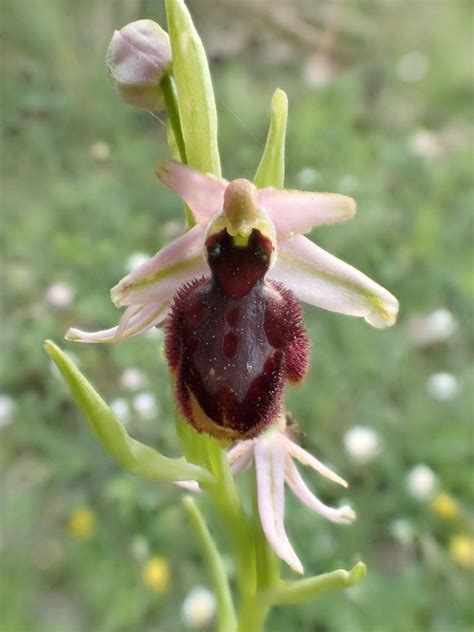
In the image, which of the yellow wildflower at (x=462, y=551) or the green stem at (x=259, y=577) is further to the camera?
the yellow wildflower at (x=462, y=551)

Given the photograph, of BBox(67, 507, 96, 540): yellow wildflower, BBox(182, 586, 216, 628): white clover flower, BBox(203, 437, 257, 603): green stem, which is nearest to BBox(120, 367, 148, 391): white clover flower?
BBox(67, 507, 96, 540): yellow wildflower

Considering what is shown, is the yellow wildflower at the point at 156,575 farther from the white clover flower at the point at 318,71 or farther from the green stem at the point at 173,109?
the white clover flower at the point at 318,71

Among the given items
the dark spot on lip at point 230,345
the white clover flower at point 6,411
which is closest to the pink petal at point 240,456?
the dark spot on lip at point 230,345

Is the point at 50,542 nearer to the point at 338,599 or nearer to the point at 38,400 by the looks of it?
the point at 38,400

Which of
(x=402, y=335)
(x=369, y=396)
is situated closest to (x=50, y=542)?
(x=369, y=396)

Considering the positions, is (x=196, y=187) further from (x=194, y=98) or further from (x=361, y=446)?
(x=361, y=446)

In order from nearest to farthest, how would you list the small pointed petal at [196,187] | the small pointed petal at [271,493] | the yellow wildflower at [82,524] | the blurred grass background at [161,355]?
the small pointed petal at [196,187]
the small pointed petal at [271,493]
the blurred grass background at [161,355]
the yellow wildflower at [82,524]

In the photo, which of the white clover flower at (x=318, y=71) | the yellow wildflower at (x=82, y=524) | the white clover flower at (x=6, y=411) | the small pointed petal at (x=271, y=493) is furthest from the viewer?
the white clover flower at (x=318, y=71)
